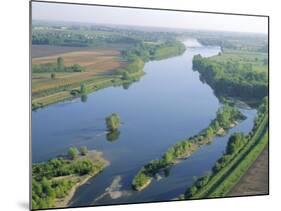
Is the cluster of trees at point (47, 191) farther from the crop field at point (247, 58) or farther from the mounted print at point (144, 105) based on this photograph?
the crop field at point (247, 58)

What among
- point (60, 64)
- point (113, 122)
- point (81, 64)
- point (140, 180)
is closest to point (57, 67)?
point (60, 64)

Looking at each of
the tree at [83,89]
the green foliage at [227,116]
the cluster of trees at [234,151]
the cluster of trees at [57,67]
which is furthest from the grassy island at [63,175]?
the green foliage at [227,116]

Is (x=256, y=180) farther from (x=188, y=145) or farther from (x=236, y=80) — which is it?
(x=236, y=80)

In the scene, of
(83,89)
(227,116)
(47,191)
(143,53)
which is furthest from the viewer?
(227,116)

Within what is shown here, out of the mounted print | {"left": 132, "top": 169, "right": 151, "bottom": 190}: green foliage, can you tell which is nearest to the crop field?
the mounted print

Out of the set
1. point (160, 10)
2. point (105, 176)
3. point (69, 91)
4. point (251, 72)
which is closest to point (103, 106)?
point (69, 91)

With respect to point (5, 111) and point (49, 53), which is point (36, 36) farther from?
point (5, 111)
